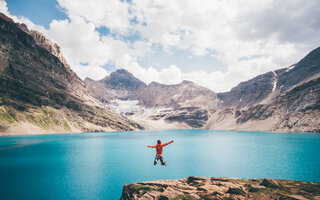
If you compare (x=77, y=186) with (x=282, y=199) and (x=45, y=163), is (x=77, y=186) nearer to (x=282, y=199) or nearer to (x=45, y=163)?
(x=45, y=163)

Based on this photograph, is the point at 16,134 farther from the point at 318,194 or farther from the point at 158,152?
the point at 318,194

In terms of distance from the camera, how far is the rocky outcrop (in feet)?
68.5

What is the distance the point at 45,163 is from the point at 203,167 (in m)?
45.2

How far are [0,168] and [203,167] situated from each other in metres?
52.2

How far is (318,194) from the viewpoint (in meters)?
20.6

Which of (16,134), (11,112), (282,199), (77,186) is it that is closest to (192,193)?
(282,199)

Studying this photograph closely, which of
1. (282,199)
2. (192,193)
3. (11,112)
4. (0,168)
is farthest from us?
(11,112)

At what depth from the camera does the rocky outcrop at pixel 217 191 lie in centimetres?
2087

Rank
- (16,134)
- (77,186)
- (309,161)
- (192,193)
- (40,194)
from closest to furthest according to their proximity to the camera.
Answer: (192,193) → (40,194) → (77,186) → (309,161) → (16,134)

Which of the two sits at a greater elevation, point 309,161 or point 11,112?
point 11,112

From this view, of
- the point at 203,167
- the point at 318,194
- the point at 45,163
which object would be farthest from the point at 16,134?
the point at 318,194

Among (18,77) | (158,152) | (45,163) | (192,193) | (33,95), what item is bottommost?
(45,163)

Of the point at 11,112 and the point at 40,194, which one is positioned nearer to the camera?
the point at 40,194

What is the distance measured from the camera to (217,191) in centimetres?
2258
